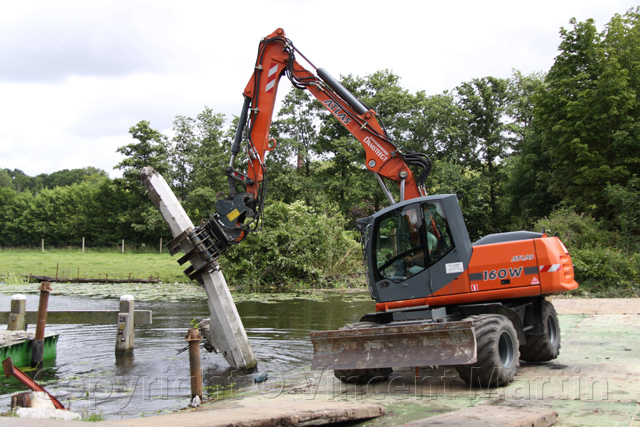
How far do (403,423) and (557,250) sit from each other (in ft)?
12.1

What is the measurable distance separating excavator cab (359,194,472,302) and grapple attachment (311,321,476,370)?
28.2 inches

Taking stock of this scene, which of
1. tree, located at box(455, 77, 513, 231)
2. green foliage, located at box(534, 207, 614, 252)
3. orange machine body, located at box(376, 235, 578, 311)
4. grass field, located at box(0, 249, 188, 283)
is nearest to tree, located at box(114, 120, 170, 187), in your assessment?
grass field, located at box(0, 249, 188, 283)

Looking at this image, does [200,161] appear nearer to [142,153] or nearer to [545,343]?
[142,153]

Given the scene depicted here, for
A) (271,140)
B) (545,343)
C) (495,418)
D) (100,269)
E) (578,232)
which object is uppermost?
(271,140)

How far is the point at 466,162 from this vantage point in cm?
4466

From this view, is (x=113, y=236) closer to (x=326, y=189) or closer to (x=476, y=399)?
(x=326, y=189)

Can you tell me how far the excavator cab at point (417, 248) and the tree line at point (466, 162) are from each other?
1243 centimetres

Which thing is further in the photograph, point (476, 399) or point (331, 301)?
point (331, 301)

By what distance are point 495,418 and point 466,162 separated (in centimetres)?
4153

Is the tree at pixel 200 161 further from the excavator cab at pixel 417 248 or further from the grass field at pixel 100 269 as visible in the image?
the excavator cab at pixel 417 248

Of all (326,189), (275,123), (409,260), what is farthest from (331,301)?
(275,123)

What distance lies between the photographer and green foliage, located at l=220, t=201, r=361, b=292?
24.5 metres

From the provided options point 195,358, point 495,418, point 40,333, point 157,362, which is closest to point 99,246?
point 40,333

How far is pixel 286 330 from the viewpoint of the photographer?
1310 cm
